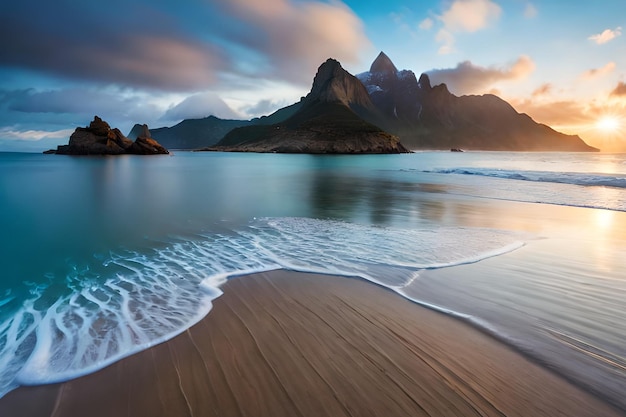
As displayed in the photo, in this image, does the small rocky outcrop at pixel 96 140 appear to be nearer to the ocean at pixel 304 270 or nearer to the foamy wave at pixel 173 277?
the ocean at pixel 304 270

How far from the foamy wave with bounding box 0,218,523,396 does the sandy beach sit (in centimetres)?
42

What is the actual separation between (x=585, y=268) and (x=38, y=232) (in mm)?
15332

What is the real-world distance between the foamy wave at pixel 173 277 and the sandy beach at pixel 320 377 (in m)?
0.42

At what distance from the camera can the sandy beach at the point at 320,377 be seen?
2.65 meters

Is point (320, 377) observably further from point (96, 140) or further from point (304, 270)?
point (96, 140)

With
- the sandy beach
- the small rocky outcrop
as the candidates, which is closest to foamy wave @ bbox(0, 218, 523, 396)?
the sandy beach

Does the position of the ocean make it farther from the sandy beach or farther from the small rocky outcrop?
the small rocky outcrop

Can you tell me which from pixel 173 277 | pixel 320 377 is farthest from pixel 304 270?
pixel 320 377

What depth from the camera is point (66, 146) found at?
11612cm

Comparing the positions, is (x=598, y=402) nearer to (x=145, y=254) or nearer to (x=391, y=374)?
(x=391, y=374)

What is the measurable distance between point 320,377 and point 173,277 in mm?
4032

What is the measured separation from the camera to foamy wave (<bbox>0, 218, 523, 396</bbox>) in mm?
3500

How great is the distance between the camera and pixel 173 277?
5.90 m

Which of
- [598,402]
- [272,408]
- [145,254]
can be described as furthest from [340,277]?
[145,254]
